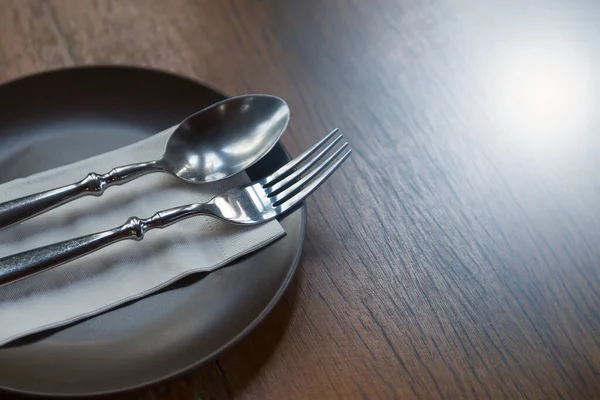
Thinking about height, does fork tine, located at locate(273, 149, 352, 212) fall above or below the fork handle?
below

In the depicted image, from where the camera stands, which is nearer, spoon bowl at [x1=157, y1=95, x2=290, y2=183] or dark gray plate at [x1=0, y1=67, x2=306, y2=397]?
dark gray plate at [x1=0, y1=67, x2=306, y2=397]

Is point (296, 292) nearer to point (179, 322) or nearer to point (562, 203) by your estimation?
point (179, 322)

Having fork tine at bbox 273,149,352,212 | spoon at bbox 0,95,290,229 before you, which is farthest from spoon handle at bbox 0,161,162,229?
fork tine at bbox 273,149,352,212

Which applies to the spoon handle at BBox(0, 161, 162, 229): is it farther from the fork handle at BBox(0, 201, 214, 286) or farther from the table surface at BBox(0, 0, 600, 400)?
the table surface at BBox(0, 0, 600, 400)

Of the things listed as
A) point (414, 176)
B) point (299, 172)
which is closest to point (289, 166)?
point (299, 172)

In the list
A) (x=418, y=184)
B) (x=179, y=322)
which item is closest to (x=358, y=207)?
(x=418, y=184)

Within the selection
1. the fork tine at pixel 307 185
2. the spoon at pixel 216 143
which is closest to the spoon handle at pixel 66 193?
the spoon at pixel 216 143

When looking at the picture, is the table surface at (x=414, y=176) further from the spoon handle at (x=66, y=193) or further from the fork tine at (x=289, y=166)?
the spoon handle at (x=66, y=193)
